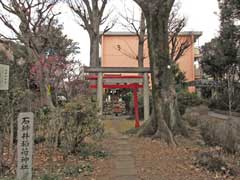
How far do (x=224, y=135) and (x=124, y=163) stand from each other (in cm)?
249

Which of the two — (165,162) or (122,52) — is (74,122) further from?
(122,52)

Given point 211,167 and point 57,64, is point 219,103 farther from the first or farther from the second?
point 211,167

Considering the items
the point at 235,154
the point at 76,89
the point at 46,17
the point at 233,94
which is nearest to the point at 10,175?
the point at 235,154

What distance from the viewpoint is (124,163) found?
24.8 feet

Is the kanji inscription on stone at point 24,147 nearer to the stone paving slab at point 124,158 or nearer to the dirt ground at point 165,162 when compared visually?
the dirt ground at point 165,162

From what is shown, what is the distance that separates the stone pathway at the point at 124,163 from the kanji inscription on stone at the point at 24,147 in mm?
1724

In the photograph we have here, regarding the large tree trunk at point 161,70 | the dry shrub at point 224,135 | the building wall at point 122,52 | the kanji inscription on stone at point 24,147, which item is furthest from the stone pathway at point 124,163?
the building wall at point 122,52

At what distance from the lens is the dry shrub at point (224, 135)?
7.82 meters

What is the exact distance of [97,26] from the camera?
65.2 ft

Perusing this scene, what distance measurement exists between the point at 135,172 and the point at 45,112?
3434 millimetres

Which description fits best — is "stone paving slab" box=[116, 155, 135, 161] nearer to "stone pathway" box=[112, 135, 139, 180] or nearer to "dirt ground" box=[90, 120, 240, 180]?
"stone pathway" box=[112, 135, 139, 180]

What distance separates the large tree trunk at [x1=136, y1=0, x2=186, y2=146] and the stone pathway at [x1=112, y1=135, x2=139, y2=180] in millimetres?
1571

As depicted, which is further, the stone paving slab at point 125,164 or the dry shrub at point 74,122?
the dry shrub at point 74,122

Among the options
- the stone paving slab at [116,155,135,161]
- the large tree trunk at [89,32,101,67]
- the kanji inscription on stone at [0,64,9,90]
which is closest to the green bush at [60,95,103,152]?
the stone paving slab at [116,155,135,161]
